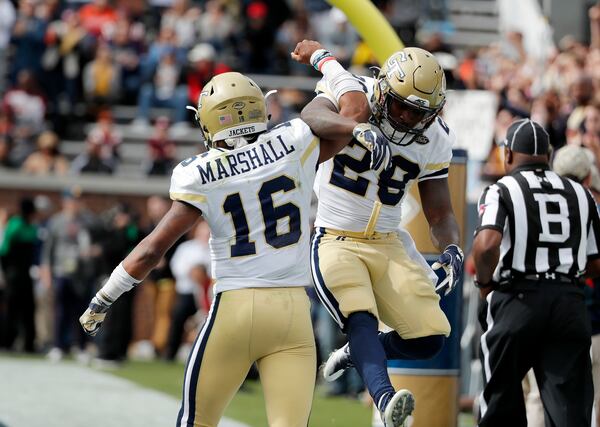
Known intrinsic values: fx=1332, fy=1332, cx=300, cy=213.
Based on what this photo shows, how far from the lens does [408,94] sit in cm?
628

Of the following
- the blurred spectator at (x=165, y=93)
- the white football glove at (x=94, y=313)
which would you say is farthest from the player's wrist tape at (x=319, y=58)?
the blurred spectator at (x=165, y=93)

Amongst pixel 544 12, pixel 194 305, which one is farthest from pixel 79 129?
pixel 544 12

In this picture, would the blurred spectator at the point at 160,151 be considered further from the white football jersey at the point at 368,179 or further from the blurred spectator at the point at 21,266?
the white football jersey at the point at 368,179

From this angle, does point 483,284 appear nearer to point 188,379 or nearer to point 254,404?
point 188,379

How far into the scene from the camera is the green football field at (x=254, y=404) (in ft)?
33.3

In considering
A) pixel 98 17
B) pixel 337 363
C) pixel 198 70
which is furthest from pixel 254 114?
pixel 98 17

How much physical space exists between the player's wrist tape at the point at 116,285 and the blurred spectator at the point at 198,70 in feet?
42.0

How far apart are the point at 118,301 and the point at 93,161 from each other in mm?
3610

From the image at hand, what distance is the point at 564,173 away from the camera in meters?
7.55

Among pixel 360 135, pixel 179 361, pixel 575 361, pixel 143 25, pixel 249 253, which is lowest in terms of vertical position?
pixel 179 361

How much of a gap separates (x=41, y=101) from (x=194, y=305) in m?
4.82

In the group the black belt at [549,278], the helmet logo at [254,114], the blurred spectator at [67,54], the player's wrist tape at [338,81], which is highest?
the blurred spectator at [67,54]

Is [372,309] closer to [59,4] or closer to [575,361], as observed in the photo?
[575,361]

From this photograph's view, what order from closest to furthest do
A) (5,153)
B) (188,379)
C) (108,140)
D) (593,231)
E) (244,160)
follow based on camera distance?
(188,379) < (244,160) < (593,231) < (5,153) < (108,140)
